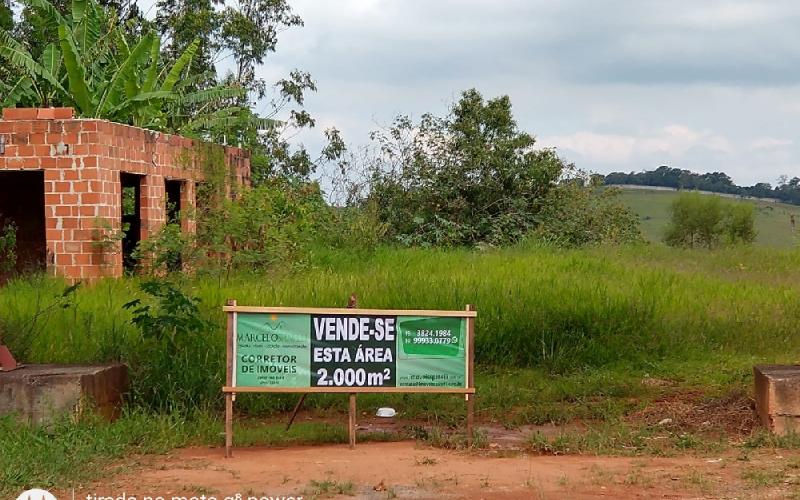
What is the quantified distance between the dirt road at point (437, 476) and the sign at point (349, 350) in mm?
560

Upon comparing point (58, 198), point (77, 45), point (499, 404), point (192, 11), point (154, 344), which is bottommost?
point (499, 404)

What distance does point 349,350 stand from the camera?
7.93 m

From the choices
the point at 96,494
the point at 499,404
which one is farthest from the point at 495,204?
the point at 96,494

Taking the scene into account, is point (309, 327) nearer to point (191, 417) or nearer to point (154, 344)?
point (191, 417)

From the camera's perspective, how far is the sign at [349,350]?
7.81 meters

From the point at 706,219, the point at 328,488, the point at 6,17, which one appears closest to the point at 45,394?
the point at 328,488

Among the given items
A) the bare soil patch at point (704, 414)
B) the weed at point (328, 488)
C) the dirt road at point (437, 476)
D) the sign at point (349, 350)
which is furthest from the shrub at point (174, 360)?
the bare soil patch at point (704, 414)

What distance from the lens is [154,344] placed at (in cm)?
951

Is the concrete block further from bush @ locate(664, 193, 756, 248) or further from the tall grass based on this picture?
bush @ locate(664, 193, 756, 248)

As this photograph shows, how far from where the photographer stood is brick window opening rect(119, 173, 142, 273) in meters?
14.4

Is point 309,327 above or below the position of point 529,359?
above

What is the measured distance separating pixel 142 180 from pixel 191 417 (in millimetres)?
6318

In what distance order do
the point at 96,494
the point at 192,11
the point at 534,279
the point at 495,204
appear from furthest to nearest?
the point at 192,11 → the point at 495,204 → the point at 534,279 → the point at 96,494

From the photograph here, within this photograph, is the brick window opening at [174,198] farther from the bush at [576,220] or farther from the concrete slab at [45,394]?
the bush at [576,220]
